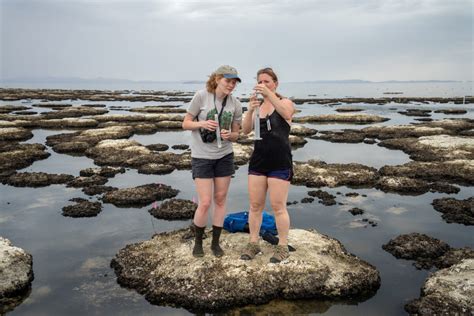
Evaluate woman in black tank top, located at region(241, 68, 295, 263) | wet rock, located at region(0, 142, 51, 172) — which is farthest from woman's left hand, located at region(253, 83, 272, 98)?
wet rock, located at region(0, 142, 51, 172)

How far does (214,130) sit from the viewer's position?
8.01 meters

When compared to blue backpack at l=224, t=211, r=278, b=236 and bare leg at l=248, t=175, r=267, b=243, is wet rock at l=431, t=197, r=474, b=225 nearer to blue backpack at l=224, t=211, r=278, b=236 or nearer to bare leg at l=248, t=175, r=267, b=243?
blue backpack at l=224, t=211, r=278, b=236

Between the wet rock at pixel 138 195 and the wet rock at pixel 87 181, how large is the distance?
2.62 m

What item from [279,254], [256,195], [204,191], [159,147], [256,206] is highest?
[204,191]

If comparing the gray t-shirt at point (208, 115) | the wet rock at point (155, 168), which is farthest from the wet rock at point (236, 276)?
the wet rock at point (155, 168)

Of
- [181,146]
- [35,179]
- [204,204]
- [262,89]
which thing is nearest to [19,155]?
[35,179]

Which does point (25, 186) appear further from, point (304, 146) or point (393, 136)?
point (393, 136)

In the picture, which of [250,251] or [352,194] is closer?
[250,251]

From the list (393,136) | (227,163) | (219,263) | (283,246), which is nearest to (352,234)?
(283,246)

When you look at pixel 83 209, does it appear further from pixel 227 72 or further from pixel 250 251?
pixel 227 72

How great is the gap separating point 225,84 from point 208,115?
79 cm

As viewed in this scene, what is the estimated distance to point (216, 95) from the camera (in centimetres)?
815

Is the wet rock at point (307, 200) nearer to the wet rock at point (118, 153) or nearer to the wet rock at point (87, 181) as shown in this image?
the wet rock at point (87, 181)

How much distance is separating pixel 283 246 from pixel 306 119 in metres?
51.0
